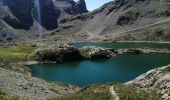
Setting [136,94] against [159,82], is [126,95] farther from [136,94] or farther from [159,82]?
[159,82]

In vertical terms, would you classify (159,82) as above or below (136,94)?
above

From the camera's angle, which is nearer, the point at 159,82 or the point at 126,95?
the point at 126,95

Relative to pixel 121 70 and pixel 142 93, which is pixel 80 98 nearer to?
pixel 142 93

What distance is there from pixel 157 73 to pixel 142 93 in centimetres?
969

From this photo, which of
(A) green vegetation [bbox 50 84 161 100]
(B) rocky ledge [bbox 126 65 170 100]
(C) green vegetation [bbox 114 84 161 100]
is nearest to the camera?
(C) green vegetation [bbox 114 84 161 100]

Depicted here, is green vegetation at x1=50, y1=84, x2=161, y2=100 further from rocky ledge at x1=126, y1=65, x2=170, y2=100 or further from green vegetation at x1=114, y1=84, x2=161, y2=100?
rocky ledge at x1=126, y1=65, x2=170, y2=100

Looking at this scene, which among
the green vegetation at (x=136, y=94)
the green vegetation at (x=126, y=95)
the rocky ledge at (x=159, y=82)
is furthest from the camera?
the rocky ledge at (x=159, y=82)

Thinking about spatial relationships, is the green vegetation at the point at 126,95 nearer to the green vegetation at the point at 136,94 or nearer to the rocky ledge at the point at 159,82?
the green vegetation at the point at 136,94

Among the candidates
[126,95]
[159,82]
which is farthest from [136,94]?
[159,82]

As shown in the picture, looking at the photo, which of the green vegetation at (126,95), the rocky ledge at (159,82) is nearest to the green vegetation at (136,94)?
the green vegetation at (126,95)

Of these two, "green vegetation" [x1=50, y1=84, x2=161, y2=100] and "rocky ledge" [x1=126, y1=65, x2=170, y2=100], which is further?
"rocky ledge" [x1=126, y1=65, x2=170, y2=100]

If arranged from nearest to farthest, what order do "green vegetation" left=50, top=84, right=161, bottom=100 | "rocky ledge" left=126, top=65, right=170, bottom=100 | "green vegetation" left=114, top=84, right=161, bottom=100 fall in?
"green vegetation" left=114, top=84, right=161, bottom=100 < "green vegetation" left=50, top=84, right=161, bottom=100 < "rocky ledge" left=126, top=65, right=170, bottom=100

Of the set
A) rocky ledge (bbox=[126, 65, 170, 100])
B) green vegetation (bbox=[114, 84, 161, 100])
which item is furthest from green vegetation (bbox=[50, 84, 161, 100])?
rocky ledge (bbox=[126, 65, 170, 100])

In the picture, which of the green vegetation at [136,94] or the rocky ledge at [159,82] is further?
the rocky ledge at [159,82]
